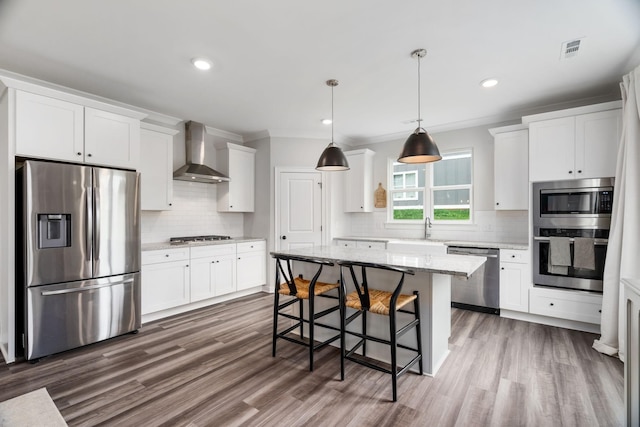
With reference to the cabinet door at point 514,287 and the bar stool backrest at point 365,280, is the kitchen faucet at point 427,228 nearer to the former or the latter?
the cabinet door at point 514,287

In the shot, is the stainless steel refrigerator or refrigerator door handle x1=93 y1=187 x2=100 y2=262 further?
refrigerator door handle x1=93 y1=187 x2=100 y2=262

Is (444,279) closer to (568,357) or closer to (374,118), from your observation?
(568,357)

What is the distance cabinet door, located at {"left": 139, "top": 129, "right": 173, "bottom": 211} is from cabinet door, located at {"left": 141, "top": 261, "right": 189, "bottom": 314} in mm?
797

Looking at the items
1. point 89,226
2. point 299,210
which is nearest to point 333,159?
point 299,210

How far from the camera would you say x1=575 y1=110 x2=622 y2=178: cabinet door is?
10.6 ft

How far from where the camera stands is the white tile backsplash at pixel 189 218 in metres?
4.30

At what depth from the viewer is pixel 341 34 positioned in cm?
243

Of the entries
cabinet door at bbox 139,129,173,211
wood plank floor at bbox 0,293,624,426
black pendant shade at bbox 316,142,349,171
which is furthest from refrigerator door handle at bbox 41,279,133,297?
black pendant shade at bbox 316,142,349,171

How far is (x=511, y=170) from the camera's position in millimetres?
4027

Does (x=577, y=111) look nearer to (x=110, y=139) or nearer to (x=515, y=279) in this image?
(x=515, y=279)

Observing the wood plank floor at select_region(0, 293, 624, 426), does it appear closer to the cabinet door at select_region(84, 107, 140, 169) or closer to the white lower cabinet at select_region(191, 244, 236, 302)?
the white lower cabinet at select_region(191, 244, 236, 302)

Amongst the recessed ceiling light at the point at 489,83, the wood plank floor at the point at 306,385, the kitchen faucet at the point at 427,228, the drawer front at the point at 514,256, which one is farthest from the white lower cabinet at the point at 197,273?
the recessed ceiling light at the point at 489,83

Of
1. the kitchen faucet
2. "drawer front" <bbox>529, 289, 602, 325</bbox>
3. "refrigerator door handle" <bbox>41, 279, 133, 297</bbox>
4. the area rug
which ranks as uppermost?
the kitchen faucet

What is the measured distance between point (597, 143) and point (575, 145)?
0.59 feet
